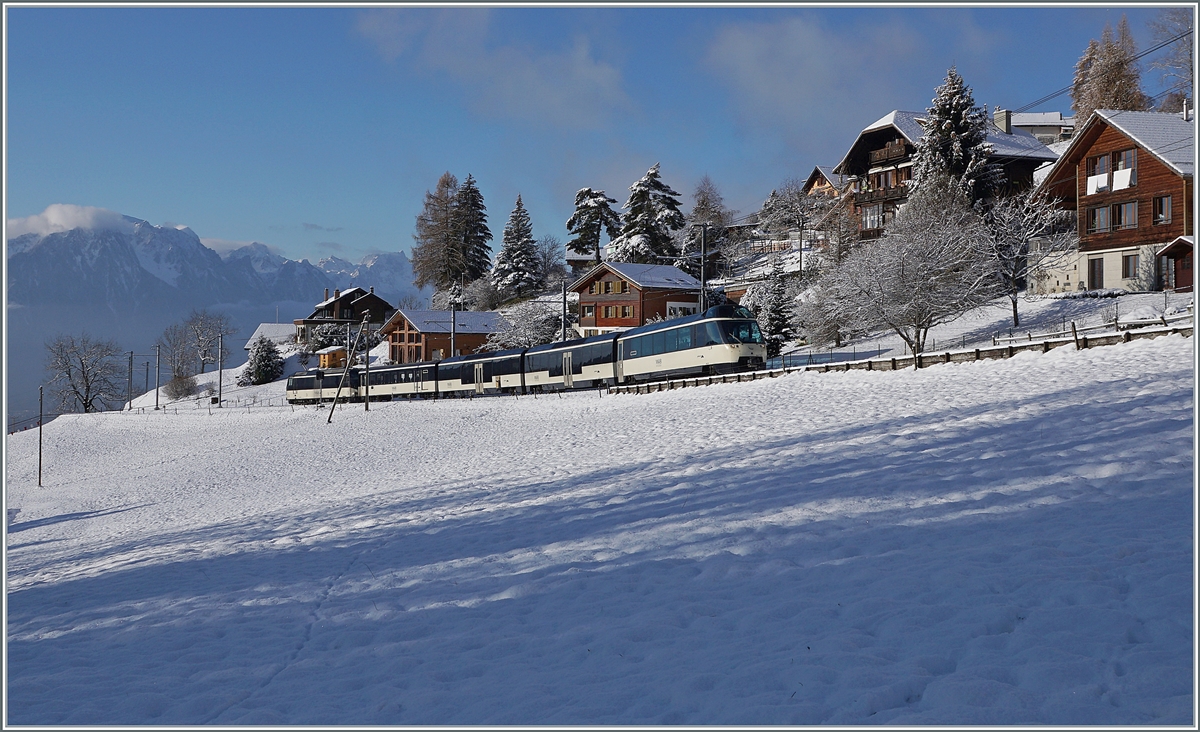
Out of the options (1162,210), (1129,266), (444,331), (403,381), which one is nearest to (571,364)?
(403,381)

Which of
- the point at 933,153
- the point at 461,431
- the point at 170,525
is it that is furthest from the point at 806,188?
the point at 170,525

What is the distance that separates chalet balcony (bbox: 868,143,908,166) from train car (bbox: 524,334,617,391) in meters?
31.6

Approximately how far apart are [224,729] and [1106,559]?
8.20 metres

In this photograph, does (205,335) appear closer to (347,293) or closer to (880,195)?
(347,293)

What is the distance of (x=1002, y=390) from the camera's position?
16.5 m

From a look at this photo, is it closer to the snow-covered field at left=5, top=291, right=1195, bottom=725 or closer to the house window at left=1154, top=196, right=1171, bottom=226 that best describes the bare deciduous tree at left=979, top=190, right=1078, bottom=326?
the house window at left=1154, top=196, right=1171, bottom=226

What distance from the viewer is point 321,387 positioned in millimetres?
56500

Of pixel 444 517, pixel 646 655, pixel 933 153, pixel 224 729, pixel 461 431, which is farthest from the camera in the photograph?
pixel 933 153

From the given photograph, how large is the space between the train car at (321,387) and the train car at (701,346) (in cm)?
3081

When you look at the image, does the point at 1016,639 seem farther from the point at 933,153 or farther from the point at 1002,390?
the point at 933,153

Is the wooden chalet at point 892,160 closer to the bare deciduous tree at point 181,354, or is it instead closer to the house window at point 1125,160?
the house window at point 1125,160

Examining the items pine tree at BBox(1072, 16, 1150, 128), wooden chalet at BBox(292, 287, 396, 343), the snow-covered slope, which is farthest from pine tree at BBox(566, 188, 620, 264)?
the snow-covered slope

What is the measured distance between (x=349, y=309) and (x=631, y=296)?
51.2 metres

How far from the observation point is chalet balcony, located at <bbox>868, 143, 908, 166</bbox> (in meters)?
52.3
